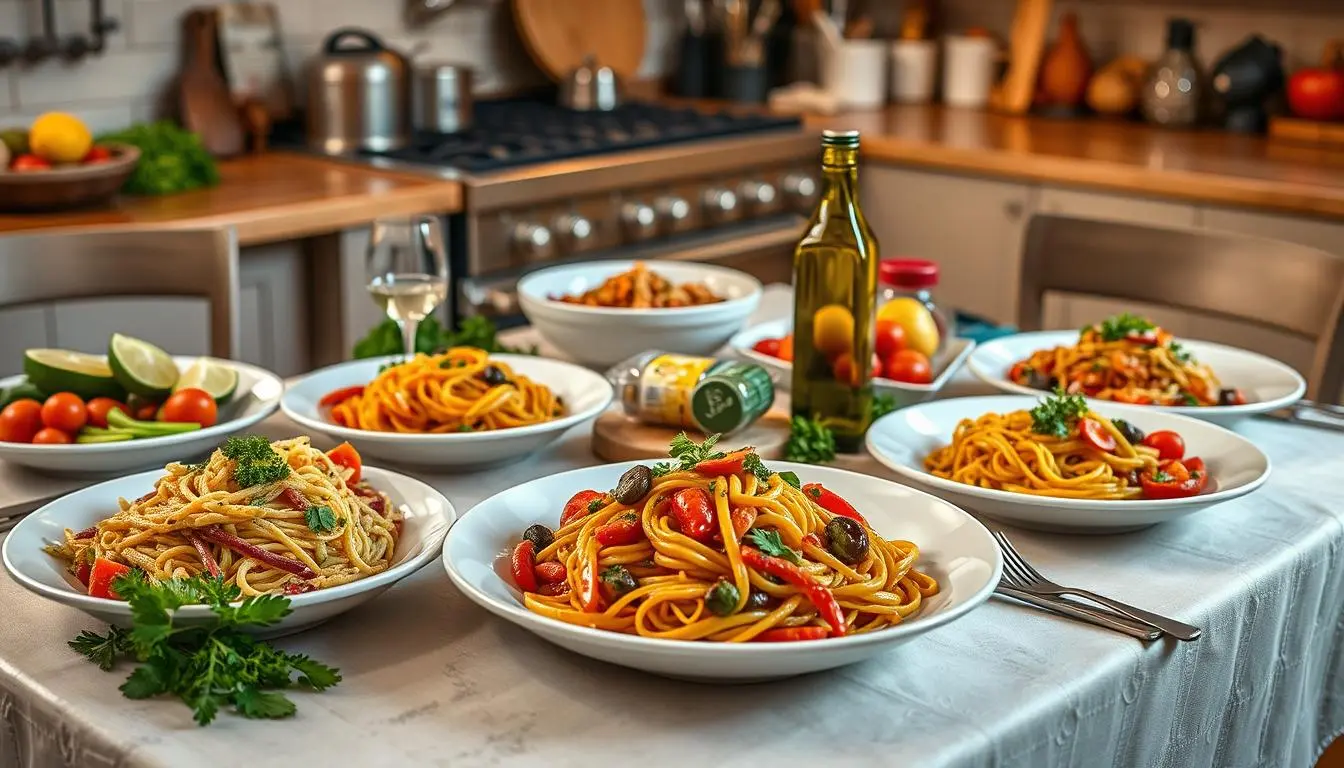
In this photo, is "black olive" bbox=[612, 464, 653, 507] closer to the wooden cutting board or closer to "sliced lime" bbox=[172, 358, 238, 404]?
"sliced lime" bbox=[172, 358, 238, 404]

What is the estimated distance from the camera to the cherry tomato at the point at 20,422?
57.9 inches

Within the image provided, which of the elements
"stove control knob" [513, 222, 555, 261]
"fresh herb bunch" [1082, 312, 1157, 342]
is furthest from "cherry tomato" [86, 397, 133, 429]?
"stove control knob" [513, 222, 555, 261]

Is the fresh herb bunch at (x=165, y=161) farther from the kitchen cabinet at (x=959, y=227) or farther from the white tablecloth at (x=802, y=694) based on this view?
the white tablecloth at (x=802, y=694)

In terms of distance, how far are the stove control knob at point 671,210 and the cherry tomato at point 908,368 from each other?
1.72 meters

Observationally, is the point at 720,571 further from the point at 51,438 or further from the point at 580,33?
the point at 580,33

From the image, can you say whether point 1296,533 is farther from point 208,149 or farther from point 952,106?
point 952,106

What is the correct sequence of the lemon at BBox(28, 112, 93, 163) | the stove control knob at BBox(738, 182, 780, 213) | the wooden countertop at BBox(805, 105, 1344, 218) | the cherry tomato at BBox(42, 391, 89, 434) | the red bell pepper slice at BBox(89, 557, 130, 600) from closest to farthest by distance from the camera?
the red bell pepper slice at BBox(89, 557, 130, 600)
the cherry tomato at BBox(42, 391, 89, 434)
the lemon at BBox(28, 112, 93, 163)
the wooden countertop at BBox(805, 105, 1344, 218)
the stove control knob at BBox(738, 182, 780, 213)

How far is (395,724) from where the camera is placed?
0.98 meters

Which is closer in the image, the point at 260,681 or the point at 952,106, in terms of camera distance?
the point at 260,681

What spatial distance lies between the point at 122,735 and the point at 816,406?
2.73 feet

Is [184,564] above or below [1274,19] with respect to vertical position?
below

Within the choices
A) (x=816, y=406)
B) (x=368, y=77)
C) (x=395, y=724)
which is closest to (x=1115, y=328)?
(x=816, y=406)

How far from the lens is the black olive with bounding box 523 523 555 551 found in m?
A: 1.15

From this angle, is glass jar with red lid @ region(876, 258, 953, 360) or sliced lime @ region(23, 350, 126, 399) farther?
glass jar with red lid @ region(876, 258, 953, 360)
